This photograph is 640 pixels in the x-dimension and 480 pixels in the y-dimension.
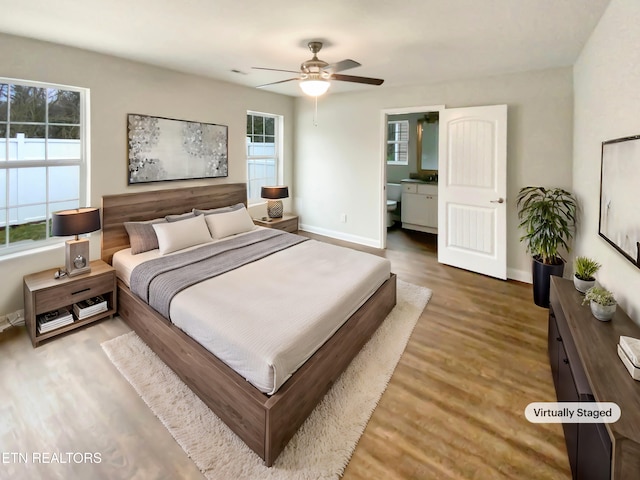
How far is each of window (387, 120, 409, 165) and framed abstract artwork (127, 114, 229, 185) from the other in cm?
397

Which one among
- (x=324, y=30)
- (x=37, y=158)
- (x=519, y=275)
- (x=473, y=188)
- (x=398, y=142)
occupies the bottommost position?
(x=519, y=275)

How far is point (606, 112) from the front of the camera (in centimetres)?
230

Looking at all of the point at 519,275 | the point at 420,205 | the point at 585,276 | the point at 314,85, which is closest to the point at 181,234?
the point at 314,85

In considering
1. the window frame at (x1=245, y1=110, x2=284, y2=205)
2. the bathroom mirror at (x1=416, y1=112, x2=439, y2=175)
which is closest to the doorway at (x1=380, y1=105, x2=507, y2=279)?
the bathroom mirror at (x1=416, y1=112, x2=439, y2=175)

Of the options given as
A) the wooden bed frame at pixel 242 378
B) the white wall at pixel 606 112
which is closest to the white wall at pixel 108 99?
the wooden bed frame at pixel 242 378

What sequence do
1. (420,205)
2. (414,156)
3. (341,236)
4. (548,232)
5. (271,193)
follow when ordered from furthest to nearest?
(414,156), (420,205), (341,236), (271,193), (548,232)

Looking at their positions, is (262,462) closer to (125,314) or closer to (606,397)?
(606,397)

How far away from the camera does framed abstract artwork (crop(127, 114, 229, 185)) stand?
3.63 metres

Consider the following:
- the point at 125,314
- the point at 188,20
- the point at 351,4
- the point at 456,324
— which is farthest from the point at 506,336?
the point at 188,20

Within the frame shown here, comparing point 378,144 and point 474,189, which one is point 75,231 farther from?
point 474,189

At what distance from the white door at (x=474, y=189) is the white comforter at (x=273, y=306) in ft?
5.88

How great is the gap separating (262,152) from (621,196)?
4775mm

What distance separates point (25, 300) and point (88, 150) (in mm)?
A: 1527

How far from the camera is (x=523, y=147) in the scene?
3871mm
